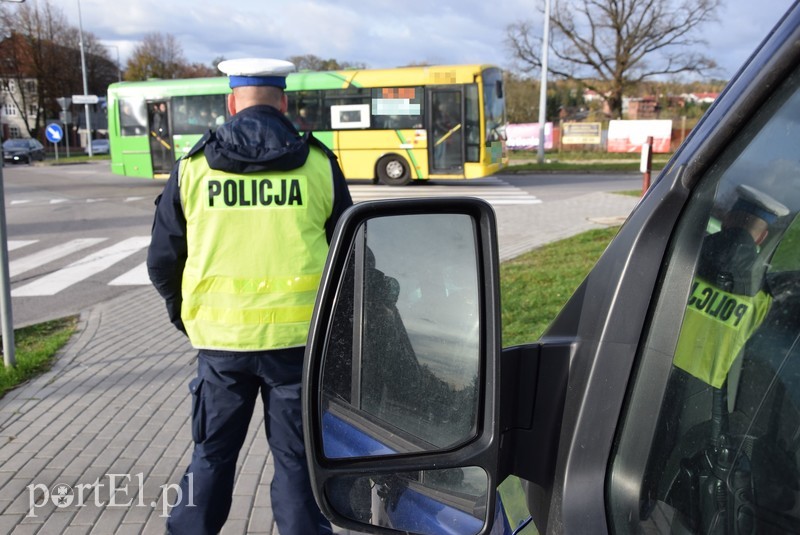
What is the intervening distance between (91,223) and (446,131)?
9.02 m

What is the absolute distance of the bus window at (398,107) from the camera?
19.1m

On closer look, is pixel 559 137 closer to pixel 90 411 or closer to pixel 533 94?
pixel 533 94

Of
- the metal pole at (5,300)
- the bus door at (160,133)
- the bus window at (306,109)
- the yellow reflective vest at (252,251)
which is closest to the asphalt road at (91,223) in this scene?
the yellow reflective vest at (252,251)

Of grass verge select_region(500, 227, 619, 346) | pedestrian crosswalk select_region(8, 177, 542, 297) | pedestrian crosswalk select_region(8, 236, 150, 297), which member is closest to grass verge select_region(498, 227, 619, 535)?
grass verge select_region(500, 227, 619, 346)

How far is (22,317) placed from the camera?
765 centimetres

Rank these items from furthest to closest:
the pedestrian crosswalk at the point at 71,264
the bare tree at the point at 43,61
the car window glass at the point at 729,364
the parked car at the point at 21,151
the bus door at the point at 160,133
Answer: the bare tree at the point at 43,61 → the parked car at the point at 21,151 → the bus door at the point at 160,133 → the pedestrian crosswalk at the point at 71,264 → the car window glass at the point at 729,364

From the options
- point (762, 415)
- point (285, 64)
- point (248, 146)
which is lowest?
point (762, 415)

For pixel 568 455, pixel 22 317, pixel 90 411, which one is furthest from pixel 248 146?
pixel 22 317

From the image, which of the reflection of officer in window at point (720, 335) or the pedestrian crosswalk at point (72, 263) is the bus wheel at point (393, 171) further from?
the reflection of officer in window at point (720, 335)

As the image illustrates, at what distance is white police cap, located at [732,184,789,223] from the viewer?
1.01 metres

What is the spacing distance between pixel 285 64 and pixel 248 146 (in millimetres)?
444

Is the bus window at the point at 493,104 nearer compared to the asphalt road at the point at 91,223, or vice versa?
the asphalt road at the point at 91,223

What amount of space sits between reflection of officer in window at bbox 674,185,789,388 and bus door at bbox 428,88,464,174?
59.5 ft

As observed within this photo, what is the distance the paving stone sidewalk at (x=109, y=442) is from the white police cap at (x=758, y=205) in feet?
9.61
